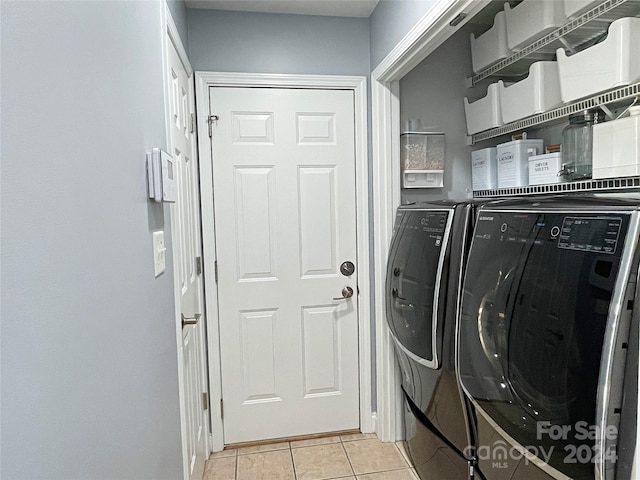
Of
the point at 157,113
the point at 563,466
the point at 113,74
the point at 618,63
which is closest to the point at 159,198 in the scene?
the point at 157,113

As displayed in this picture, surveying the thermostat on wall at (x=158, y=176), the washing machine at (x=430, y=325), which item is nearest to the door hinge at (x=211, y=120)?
the thermostat on wall at (x=158, y=176)

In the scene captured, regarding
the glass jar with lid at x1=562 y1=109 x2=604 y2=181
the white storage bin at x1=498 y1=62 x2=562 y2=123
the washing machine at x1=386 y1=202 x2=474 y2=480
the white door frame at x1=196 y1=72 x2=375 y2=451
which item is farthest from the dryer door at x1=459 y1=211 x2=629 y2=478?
the white door frame at x1=196 y1=72 x2=375 y2=451

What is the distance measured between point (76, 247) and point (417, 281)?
1495mm

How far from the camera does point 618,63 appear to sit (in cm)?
138

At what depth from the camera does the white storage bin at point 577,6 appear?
4.99 ft

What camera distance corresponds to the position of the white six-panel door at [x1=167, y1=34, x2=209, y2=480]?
1.69 metres

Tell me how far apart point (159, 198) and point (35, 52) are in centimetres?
69

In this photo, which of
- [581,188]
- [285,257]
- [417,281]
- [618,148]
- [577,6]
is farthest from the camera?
[285,257]

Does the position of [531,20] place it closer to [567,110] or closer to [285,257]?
[567,110]

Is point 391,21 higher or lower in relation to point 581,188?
higher

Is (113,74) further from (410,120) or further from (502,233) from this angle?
(410,120)

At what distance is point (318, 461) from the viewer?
2.29 meters

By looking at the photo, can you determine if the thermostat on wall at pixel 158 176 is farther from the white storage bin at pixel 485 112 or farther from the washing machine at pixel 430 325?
the white storage bin at pixel 485 112

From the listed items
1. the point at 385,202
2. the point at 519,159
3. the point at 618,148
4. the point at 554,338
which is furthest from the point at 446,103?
the point at 554,338
